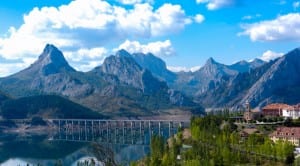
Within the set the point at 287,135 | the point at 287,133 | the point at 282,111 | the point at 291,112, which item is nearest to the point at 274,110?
the point at 282,111

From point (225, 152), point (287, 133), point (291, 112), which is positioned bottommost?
point (225, 152)

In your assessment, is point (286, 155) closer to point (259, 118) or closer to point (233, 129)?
point (233, 129)

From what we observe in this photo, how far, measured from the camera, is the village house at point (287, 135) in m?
116

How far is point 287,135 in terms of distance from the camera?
389ft

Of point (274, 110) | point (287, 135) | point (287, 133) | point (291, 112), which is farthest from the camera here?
point (274, 110)

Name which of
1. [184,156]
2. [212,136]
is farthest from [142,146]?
[184,156]

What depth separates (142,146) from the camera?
187500mm

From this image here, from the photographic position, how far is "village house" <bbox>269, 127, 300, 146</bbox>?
116m

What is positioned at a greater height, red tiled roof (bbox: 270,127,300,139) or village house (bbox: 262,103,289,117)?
village house (bbox: 262,103,289,117)

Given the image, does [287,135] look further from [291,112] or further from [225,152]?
[291,112]

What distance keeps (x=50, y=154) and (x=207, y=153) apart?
113m

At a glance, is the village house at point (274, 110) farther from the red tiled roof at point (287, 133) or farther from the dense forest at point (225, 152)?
the dense forest at point (225, 152)

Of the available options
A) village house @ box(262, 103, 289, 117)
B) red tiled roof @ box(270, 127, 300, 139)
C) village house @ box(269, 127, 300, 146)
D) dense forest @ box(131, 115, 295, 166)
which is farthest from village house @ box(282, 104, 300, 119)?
dense forest @ box(131, 115, 295, 166)

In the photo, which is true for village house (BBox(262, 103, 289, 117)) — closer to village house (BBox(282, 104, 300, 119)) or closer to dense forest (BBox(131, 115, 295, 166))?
village house (BBox(282, 104, 300, 119))
